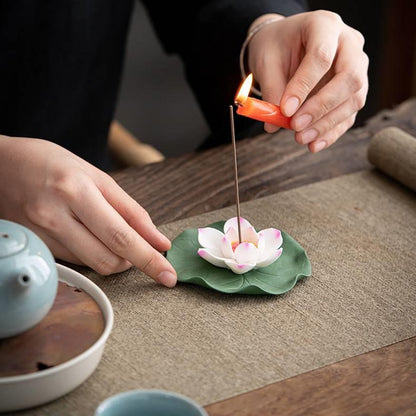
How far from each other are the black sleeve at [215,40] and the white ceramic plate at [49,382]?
2.49 ft

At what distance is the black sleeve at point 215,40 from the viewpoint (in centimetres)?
137

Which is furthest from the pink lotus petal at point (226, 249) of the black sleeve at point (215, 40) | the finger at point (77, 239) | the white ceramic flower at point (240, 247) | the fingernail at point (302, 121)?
the black sleeve at point (215, 40)

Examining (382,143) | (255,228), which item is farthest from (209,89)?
(255,228)

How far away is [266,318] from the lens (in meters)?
0.85

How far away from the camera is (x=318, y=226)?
1.06 metres

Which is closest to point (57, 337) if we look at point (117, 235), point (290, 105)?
point (117, 235)

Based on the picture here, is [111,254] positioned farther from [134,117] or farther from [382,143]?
[134,117]

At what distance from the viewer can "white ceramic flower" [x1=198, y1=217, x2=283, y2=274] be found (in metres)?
0.90

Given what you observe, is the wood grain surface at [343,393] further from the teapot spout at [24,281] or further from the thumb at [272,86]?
the thumb at [272,86]

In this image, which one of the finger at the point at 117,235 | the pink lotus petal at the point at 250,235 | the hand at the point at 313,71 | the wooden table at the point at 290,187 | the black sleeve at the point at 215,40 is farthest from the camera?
the black sleeve at the point at 215,40

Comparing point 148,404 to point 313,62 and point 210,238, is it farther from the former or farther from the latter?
point 313,62

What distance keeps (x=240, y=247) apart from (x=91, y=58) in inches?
32.8

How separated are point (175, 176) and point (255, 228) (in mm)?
213

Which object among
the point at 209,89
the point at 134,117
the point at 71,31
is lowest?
the point at 134,117
